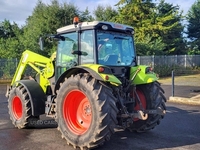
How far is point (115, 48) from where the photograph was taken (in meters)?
5.63

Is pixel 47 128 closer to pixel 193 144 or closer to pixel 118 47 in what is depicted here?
pixel 118 47

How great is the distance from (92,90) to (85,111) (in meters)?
0.72

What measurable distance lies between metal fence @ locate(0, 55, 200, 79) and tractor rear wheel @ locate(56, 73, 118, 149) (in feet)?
45.5

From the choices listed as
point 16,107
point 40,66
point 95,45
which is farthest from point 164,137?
point 16,107

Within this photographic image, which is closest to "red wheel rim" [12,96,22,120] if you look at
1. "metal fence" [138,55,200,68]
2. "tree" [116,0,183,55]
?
"metal fence" [138,55,200,68]

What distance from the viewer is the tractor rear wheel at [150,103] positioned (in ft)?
18.9

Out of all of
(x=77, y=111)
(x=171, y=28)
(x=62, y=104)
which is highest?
(x=171, y=28)

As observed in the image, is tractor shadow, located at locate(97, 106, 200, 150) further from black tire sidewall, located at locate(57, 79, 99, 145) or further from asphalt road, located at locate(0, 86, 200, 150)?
black tire sidewall, located at locate(57, 79, 99, 145)

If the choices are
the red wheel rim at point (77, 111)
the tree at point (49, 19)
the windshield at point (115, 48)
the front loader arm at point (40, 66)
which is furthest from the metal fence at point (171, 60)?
the red wheel rim at point (77, 111)

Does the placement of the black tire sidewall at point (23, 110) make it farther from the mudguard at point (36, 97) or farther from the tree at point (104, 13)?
the tree at point (104, 13)

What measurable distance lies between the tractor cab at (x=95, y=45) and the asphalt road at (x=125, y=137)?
1.52m

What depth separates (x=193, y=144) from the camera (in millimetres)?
5219

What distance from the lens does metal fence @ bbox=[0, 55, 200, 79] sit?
58.7 ft

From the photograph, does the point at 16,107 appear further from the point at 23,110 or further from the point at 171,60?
the point at 171,60
